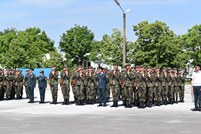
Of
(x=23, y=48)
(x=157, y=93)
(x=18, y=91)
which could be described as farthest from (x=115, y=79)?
(x=23, y=48)

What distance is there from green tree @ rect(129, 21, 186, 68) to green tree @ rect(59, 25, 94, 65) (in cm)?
3050

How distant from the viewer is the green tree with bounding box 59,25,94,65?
10038 centimetres

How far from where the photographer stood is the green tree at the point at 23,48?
85062 millimetres

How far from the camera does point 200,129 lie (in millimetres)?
11500

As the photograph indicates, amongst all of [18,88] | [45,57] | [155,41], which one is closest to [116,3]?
[18,88]

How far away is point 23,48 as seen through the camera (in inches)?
3583

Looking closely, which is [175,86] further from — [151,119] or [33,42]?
[33,42]

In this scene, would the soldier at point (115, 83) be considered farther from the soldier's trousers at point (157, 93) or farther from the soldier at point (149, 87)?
the soldier's trousers at point (157, 93)

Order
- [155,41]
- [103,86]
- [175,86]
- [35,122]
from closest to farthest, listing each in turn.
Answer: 1. [35,122]
2. [103,86]
3. [175,86]
4. [155,41]

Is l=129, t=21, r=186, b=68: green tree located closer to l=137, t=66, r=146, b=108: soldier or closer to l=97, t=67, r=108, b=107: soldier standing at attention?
l=97, t=67, r=108, b=107: soldier standing at attention

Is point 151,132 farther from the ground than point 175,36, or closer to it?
closer to it

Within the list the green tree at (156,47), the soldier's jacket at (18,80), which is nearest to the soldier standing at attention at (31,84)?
the soldier's jacket at (18,80)

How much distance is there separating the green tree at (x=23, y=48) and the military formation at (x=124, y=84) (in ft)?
211

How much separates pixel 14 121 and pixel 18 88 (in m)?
10.6
